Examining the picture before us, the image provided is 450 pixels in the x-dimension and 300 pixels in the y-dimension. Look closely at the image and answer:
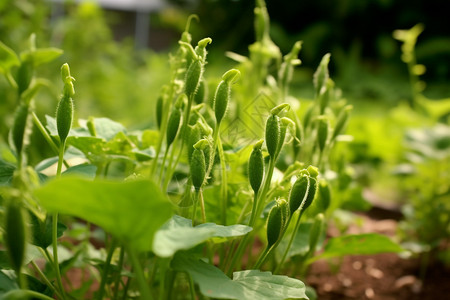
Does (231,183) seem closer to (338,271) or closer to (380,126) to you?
(338,271)

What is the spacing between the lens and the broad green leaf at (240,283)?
1.14ft

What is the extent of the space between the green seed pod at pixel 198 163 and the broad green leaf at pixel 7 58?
231 mm

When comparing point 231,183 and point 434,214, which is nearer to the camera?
point 231,183

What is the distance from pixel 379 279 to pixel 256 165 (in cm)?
63

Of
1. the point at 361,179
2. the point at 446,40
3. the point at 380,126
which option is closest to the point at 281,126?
the point at 380,126

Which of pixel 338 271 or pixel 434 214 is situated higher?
pixel 434 214

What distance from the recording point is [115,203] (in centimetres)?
30

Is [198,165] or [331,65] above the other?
[331,65]

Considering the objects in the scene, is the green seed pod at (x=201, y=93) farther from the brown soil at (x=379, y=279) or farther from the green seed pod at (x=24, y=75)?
the brown soil at (x=379, y=279)

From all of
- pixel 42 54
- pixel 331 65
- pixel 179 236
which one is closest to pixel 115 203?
pixel 179 236

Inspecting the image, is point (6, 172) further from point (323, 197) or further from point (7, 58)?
point (323, 197)

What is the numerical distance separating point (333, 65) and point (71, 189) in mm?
4232

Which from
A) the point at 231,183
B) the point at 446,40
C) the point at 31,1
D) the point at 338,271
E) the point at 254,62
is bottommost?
the point at 338,271

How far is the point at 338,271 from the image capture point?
94 centimetres
